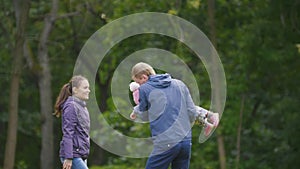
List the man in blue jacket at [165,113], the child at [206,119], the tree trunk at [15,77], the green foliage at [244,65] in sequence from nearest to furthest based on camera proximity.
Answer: the man in blue jacket at [165,113]
the child at [206,119]
the tree trunk at [15,77]
the green foliage at [244,65]

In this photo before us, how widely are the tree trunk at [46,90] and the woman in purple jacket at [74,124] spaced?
42.5ft

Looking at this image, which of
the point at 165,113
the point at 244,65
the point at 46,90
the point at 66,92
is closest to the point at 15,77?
the point at 244,65

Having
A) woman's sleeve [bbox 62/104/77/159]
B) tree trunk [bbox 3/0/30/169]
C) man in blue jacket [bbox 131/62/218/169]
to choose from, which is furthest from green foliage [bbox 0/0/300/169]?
man in blue jacket [bbox 131/62/218/169]

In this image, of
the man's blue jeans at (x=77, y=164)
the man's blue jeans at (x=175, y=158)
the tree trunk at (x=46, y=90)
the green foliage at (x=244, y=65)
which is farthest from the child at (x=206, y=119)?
the tree trunk at (x=46, y=90)

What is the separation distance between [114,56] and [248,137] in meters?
4.24

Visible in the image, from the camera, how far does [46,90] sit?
20250mm

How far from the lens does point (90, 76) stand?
70.6ft

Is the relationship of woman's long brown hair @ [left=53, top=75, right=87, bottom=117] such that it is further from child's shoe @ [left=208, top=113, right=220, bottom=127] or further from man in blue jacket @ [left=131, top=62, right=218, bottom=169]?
child's shoe @ [left=208, top=113, right=220, bottom=127]

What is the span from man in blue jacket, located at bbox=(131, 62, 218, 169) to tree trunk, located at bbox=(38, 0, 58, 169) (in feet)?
44.7

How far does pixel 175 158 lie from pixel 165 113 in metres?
0.50

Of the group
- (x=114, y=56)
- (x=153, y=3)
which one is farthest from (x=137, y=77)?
(x=114, y=56)

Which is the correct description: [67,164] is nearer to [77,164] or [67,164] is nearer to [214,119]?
[77,164]

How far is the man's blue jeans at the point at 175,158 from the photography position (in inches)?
249

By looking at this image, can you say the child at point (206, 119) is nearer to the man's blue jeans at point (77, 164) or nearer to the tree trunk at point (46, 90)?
the man's blue jeans at point (77, 164)
